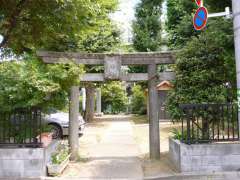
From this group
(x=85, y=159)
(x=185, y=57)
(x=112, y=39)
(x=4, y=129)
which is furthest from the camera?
(x=112, y=39)

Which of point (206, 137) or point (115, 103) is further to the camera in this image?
point (115, 103)

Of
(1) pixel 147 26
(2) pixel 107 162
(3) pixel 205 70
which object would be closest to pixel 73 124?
A: (2) pixel 107 162

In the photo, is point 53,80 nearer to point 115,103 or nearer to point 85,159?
point 85,159

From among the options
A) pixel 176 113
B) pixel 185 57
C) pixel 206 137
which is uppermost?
pixel 185 57

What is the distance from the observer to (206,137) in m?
7.29

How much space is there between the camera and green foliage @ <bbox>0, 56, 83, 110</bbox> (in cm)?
691

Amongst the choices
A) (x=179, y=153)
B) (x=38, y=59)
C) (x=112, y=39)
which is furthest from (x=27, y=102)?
(x=112, y=39)

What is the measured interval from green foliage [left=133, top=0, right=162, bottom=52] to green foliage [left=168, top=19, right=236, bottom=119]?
43.4 feet

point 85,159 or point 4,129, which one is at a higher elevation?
point 4,129

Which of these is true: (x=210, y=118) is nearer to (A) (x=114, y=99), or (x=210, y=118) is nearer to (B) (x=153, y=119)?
(B) (x=153, y=119)

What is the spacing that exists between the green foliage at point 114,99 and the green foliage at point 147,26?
506 inches

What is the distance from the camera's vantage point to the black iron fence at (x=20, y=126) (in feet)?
23.2

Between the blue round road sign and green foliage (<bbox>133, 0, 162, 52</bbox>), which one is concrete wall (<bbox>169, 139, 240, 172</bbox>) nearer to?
the blue round road sign

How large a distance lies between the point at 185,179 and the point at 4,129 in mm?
4114
